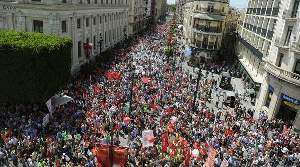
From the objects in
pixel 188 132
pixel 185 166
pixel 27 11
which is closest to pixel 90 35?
pixel 27 11

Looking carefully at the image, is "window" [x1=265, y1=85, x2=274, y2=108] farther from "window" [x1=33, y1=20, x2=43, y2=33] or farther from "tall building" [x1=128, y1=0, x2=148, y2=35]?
"tall building" [x1=128, y1=0, x2=148, y2=35]

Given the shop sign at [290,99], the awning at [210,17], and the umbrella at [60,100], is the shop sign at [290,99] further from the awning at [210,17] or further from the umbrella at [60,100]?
the awning at [210,17]

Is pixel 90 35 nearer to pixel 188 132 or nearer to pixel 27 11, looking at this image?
pixel 27 11

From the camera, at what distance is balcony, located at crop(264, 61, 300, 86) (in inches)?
1228

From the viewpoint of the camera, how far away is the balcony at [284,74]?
31200 mm

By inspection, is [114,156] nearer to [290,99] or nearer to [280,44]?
[290,99]

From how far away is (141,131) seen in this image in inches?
1139

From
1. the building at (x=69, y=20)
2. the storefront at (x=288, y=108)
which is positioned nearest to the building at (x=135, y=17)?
the building at (x=69, y=20)

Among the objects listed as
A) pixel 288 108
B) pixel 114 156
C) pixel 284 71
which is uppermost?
pixel 284 71

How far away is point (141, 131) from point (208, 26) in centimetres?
4186

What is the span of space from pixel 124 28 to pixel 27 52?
5873cm

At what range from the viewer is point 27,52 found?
28453mm

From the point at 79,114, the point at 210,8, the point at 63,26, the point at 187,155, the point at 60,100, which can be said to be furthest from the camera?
the point at 210,8

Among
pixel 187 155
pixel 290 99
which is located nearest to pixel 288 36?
pixel 290 99
